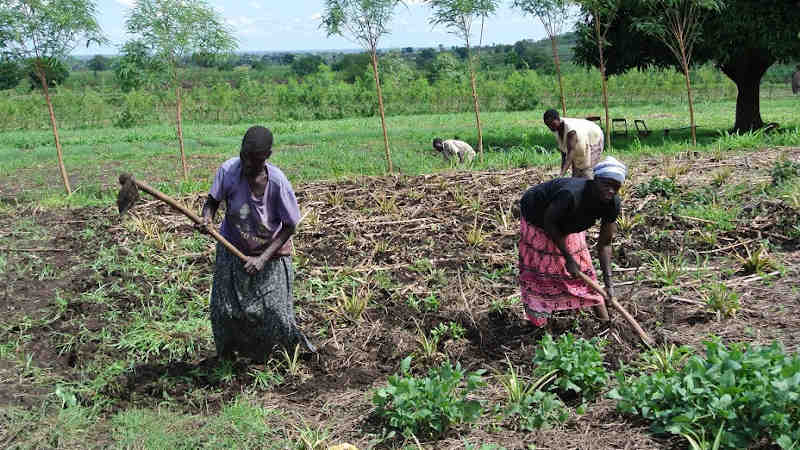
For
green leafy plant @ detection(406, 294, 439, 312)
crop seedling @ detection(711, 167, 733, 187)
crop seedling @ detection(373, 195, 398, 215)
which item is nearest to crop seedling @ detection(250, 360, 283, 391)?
green leafy plant @ detection(406, 294, 439, 312)

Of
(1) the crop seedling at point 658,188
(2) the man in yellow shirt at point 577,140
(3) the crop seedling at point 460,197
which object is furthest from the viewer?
(3) the crop seedling at point 460,197

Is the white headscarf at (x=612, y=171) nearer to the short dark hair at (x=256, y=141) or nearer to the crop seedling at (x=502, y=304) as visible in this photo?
the crop seedling at (x=502, y=304)

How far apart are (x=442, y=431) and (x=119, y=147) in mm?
18864

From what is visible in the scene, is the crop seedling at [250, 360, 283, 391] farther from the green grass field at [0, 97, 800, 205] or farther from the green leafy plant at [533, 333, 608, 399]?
the green grass field at [0, 97, 800, 205]

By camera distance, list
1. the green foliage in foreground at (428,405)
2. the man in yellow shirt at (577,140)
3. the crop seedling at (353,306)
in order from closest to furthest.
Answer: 1. the green foliage in foreground at (428,405)
2. the crop seedling at (353,306)
3. the man in yellow shirt at (577,140)

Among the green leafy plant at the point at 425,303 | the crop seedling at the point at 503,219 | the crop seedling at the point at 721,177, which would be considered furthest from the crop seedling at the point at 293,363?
the crop seedling at the point at 721,177

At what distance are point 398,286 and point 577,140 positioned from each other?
7.95 feet

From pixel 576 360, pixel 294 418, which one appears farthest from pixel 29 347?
pixel 576 360

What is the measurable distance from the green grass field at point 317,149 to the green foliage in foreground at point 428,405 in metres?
5.93

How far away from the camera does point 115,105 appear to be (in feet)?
115

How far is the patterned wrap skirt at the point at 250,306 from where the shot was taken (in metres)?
4.08

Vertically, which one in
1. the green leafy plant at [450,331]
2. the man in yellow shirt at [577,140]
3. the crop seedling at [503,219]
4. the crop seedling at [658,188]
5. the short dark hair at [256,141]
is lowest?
the green leafy plant at [450,331]

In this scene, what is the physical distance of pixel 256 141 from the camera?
3.71 metres

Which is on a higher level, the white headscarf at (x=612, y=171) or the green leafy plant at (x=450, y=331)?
the white headscarf at (x=612, y=171)
